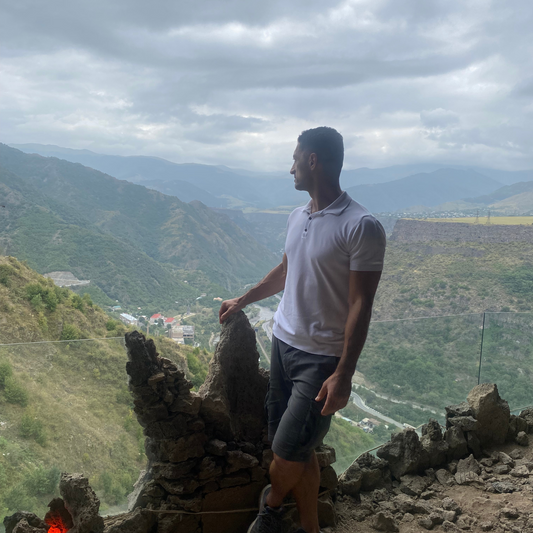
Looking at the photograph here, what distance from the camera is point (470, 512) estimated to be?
7.89ft

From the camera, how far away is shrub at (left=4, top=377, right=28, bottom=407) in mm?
2082

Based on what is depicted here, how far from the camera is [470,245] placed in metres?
24.8

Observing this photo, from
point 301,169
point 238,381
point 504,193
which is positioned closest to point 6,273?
point 238,381

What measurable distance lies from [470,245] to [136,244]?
26100 mm

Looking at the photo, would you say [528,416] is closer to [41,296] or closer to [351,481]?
[351,481]

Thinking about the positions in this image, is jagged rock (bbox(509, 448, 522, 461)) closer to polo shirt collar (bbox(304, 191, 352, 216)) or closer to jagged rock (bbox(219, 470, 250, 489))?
jagged rock (bbox(219, 470, 250, 489))

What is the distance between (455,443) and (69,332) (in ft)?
18.9

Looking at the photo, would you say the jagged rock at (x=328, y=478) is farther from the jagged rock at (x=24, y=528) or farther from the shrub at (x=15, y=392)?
the shrub at (x=15, y=392)

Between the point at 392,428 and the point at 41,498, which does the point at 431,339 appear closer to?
the point at 392,428

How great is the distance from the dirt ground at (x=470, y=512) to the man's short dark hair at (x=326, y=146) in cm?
171

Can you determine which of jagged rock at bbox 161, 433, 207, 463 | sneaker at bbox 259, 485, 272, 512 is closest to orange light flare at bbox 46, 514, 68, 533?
jagged rock at bbox 161, 433, 207, 463

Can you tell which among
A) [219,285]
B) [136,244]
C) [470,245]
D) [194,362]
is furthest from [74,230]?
[194,362]

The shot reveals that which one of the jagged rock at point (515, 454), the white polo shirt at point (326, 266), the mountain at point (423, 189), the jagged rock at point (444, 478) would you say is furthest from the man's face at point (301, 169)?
the mountain at point (423, 189)

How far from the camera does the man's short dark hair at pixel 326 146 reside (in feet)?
5.80
